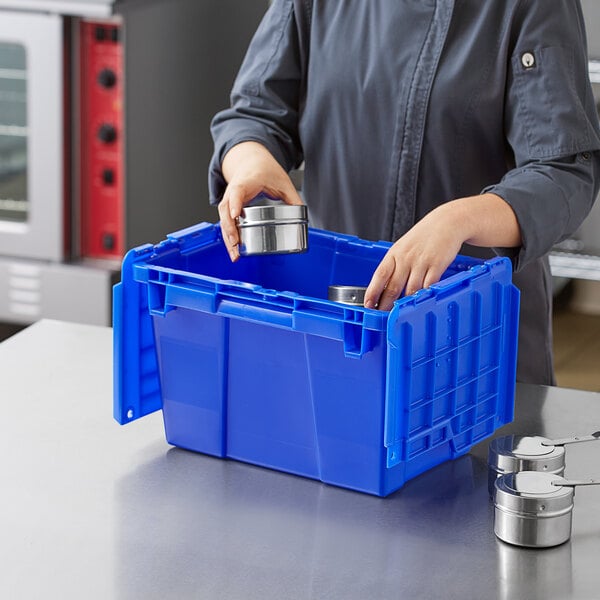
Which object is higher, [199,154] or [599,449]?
[199,154]

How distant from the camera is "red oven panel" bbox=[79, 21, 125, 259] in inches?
116

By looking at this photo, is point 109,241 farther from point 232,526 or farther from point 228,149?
point 232,526

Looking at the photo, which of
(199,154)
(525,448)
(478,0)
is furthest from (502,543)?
(199,154)

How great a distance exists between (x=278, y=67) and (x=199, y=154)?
128 cm

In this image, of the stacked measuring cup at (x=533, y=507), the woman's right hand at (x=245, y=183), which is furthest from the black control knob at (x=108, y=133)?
the stacked measuring cup at (x=533, y=507)

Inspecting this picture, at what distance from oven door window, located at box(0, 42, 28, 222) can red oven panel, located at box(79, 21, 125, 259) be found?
0.69 ft

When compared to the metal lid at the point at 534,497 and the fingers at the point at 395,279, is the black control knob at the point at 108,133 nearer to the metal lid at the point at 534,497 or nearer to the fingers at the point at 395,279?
the fingers at the point at 395,279

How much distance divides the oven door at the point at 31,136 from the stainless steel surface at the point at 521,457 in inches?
73.9

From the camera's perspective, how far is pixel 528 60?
1.66m

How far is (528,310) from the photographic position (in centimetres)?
185

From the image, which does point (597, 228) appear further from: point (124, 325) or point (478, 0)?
point (124, 325)

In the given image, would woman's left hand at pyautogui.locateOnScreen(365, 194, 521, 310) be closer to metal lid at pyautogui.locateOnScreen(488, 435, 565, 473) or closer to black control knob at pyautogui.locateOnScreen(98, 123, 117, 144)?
metal lid at pyautogui.locateOnScreen(488, 435, 565, 473)

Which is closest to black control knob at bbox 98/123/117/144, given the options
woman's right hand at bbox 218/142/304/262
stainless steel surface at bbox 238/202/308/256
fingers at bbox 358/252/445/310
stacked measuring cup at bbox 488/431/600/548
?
woman's right hand at bbox 218/142/304/262

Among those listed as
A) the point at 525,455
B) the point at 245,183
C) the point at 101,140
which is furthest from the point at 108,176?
the point at 525,455
